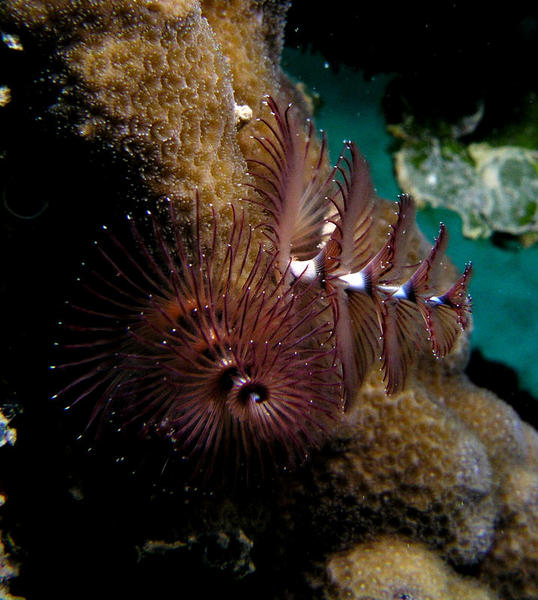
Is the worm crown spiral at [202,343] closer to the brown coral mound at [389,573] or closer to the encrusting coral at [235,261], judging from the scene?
the encrusting coral at [235,261]

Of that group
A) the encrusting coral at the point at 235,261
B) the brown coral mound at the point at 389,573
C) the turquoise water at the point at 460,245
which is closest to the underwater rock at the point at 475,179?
the turquoise water at the point at 460,245

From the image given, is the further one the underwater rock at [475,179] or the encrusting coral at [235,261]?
the underwater rock at [475,179]

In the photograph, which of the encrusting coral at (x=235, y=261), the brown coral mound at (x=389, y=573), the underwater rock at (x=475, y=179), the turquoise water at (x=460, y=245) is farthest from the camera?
the underwater rock at (x=475, y=179)

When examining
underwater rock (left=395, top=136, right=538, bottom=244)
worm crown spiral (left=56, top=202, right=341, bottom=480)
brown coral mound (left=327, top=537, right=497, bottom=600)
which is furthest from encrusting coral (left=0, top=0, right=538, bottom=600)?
underwater rock (left=395, top=136, right=538, bottom=244)

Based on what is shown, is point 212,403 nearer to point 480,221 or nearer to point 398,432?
point 398,432

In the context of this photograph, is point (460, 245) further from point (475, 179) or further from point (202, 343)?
point (202, 343)

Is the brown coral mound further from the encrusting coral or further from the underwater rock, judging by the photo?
the underwater rock

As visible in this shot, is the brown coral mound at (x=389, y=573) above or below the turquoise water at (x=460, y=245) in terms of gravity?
below

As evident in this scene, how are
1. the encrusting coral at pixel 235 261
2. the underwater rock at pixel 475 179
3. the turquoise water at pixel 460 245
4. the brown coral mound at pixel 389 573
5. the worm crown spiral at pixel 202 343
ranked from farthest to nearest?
1. the underwater rock at pixel 475 179
2. the turquoise water at pixel 460 245
3. the brown coral mound at pixel 389 573
4. the worm crown spiral at pixel 202 343
5. the encrusting coral at pixel 235 261
